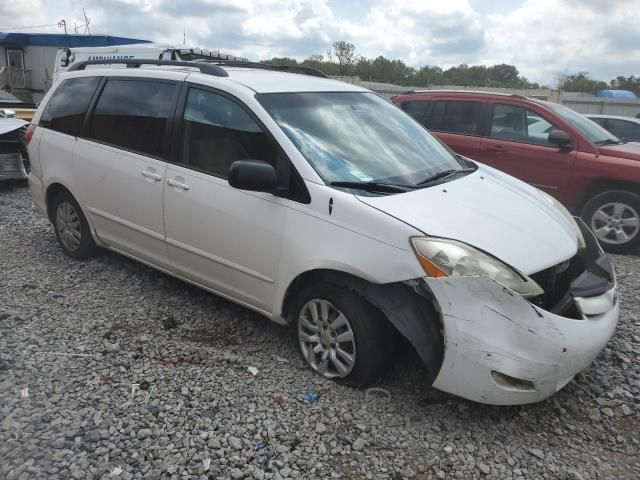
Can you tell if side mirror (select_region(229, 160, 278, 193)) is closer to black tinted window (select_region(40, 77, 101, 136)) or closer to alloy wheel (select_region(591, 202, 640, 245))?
black tinted window (select_region(40, 77, 101, 136))

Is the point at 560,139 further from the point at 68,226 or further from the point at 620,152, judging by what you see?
the point at 68,226

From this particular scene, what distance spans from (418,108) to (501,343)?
18.7ft

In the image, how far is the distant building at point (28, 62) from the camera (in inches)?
870

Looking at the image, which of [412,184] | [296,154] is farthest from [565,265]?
[296,154]

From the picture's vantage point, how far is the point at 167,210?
388 centimetres

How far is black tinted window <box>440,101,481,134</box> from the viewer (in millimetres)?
7258

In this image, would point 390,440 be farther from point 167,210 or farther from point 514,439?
point 167,210

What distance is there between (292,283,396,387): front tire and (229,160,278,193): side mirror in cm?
69

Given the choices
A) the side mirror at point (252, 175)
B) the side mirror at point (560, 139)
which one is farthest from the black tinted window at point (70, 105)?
the side mirror at point (560, 139)

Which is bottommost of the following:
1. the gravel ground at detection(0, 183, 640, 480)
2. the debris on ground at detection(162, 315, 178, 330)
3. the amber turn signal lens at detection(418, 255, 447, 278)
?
the debris on ground at detection(162, 315, 178, 330)

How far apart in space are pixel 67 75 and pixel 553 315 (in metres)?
4.69

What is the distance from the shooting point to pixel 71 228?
16.6 feet

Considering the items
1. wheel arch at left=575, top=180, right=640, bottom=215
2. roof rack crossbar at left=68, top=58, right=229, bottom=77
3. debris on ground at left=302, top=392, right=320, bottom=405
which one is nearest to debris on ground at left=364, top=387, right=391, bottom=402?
debris on ground at left=302, top=392, right=320, bottom=405

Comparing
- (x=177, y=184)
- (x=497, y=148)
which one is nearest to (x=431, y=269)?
(x=177, y=184)
